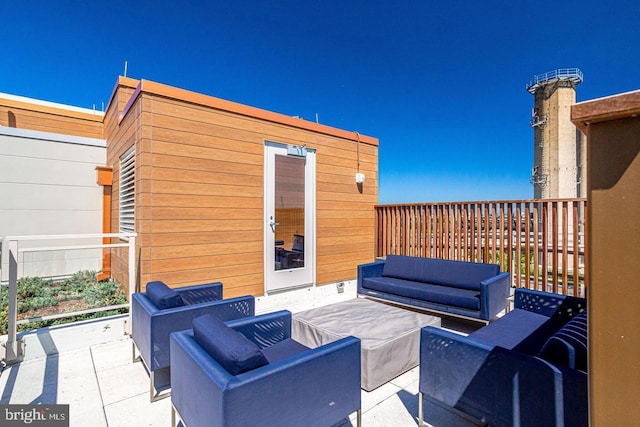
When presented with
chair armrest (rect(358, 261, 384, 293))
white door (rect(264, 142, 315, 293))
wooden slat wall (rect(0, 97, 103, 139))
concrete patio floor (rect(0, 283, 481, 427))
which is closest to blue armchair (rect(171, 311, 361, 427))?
concrete patio floor (rect(0, 283, 481, 427))

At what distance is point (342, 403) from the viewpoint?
176 centimetres

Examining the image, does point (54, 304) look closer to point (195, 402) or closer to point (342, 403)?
point (195, 402)

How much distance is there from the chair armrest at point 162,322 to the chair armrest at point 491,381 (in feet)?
5.58

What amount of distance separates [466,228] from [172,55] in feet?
22.8

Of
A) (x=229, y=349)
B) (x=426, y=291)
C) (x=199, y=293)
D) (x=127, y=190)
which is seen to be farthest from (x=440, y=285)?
(x=127, y=190)

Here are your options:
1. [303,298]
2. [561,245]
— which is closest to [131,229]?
[303,298]

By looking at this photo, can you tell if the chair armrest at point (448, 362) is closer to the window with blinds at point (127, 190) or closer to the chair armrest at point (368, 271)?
the chair armrest at point (368, 271)

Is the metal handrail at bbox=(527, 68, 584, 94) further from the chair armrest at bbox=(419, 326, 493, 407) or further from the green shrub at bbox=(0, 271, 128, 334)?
the green shrub at bbox=(0, 271, 128, 334)

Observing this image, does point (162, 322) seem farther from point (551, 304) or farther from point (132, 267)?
point (551, 304)

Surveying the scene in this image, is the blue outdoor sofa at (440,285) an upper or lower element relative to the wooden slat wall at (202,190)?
lower

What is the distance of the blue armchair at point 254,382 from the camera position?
139cm

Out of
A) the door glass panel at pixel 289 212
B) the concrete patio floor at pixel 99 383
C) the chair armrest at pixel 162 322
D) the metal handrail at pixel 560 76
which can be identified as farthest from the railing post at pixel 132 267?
the metal handrail at pixel 560 76

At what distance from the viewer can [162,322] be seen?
234 cm

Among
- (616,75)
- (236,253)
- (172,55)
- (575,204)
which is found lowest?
(236,253)
